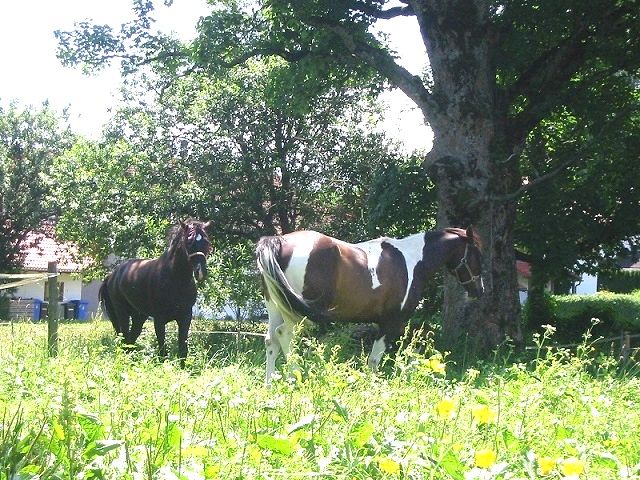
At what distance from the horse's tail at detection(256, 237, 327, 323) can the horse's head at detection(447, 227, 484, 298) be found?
2415 mm

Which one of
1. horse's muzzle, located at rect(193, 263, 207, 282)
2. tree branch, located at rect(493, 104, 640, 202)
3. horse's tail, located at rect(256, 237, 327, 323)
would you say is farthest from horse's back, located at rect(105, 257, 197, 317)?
tree branch, located at rect(493, 104, 640, 202)

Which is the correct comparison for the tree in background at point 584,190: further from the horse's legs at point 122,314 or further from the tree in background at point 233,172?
the horse's legs at point 122,314

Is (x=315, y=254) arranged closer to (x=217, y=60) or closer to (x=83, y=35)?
(x=217, y=60)

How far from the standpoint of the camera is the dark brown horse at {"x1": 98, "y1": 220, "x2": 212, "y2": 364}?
10.1 meters

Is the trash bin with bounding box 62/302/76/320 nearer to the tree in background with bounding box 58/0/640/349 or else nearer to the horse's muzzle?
the tree in background with bounding box 58/0/640/349

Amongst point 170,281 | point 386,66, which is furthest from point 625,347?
point 386,66

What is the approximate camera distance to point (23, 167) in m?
39.4

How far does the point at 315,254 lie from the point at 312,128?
10.1 metres

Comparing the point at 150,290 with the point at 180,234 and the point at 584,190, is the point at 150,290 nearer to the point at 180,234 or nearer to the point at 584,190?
the point at 180,234

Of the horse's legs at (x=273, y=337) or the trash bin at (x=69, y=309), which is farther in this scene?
the trash bin at (x=69, y=309)

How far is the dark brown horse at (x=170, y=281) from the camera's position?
10.1 m

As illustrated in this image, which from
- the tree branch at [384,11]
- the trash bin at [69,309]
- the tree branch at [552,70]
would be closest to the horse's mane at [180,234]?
the tree branch at [384,11]

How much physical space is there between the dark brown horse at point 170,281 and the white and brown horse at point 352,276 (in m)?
1.47

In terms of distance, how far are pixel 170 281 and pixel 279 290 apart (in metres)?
2.53
